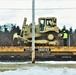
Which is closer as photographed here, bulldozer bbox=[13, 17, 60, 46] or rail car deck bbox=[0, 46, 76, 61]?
rail car deck bbox=[0, 46, 76, 61]

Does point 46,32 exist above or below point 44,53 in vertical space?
above

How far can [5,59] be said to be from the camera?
2639 cm

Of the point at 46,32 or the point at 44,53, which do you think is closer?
the point at 44,53

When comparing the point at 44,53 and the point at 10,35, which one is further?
the point at 10,35

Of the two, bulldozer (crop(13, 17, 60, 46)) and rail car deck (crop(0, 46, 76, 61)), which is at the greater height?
bulldozer (crop(13, 17, 60, 46))

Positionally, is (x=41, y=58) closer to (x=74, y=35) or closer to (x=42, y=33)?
(x=42, y=33)

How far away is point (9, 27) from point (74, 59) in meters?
10.6

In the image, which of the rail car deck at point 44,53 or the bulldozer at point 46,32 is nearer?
the rail car deck at point 44,53

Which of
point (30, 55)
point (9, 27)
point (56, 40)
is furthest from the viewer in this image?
point (9, 27)

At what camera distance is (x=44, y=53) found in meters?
25.9

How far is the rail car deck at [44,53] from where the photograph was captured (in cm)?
2589

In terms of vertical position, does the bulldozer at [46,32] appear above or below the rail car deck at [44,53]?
above

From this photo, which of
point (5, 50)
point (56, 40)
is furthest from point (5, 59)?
point (56, 40)

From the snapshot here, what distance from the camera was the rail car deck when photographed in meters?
25.9
